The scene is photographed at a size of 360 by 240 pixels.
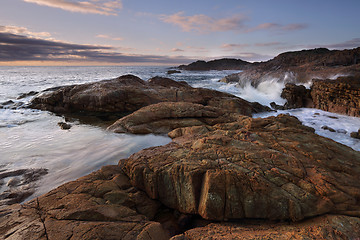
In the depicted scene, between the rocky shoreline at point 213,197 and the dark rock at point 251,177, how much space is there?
0.02 meters

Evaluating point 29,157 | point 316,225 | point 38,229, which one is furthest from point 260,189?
point 29,157

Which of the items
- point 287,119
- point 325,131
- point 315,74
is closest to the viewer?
point 287,119

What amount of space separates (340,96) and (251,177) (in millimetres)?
11392

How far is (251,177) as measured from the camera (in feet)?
10.0

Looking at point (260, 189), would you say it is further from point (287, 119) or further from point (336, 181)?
point (287, 119)

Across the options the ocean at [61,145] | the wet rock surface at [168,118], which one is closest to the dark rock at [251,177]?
the ocean at [61,145]

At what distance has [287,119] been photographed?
6191 mm

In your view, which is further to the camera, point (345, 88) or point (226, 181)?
point (345, 88)

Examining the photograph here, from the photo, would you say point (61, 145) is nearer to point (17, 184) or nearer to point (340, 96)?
point (17, 184)

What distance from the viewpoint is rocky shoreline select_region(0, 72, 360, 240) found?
2.45 metres

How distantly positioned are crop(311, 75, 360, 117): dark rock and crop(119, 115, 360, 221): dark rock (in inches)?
307

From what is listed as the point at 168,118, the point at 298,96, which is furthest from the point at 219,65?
the point at 168,118

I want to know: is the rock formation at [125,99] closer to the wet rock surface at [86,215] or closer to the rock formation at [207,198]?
the rock formation at [207,198]

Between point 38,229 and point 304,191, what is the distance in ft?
13.2
